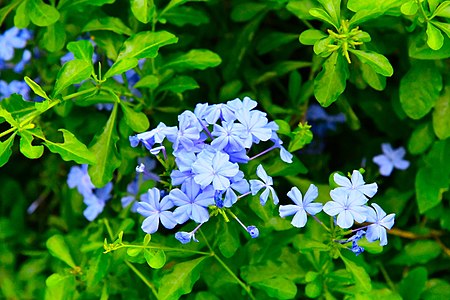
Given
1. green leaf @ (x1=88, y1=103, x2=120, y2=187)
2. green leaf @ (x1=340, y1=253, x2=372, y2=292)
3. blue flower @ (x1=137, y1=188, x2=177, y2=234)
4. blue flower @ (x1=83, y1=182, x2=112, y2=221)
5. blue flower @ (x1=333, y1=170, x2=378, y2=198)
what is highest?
blue flower @ (x1=333, y1=170, x2=378, y2=198)

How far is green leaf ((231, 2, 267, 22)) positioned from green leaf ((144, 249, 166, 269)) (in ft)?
2.57

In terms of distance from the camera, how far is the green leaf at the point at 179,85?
164 centimetres

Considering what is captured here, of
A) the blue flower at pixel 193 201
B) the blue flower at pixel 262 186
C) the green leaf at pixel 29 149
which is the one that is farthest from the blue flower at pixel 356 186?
the green leaf at pixel 29 149

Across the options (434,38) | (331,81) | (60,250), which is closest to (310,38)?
(331,81)

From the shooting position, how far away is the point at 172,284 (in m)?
1.45

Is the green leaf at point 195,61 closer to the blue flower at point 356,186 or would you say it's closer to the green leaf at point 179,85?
the green leaf at point 179,85

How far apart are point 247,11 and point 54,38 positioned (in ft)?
1.75

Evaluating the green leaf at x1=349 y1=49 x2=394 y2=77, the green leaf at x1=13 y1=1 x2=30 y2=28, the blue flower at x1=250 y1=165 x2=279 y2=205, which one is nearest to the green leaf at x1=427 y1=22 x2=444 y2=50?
the green leaf at x1=349 y1=49 x2=394 y2=77

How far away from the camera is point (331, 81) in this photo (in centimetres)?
146

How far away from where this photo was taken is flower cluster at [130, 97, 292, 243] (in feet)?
4.30

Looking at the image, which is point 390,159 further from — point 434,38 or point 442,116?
point 434,38

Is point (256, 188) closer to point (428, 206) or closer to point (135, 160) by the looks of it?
point (135, 160)

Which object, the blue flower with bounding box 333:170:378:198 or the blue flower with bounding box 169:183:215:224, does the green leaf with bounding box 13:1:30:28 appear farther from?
the blue flower with bounding box 333:170:378:198

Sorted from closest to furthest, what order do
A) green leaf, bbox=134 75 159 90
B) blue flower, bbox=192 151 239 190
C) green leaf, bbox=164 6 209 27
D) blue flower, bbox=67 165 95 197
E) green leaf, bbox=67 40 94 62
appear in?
blue flower, bbox=192 151 239 190
green leaf, bbox=67 40 94 62
green leaf, bbox=134 75 159 90
green leaf, bbox=164 6 209 27
blue flower, bbox=67 165 95 197
